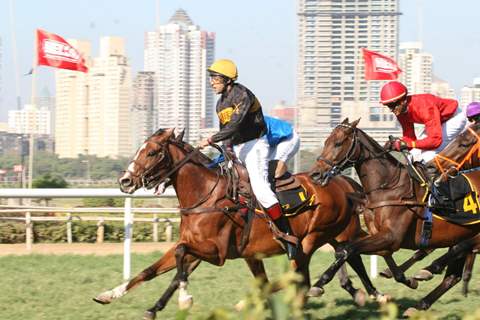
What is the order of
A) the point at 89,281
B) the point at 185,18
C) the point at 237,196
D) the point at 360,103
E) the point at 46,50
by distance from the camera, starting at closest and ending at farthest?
1. the point at 237,196
2. the point at 89,281
3. the point at 46,50
4. the point at 360,103
5. the point at 185,18

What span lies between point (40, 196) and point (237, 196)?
3.49 meters

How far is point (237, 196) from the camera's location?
6914 mm

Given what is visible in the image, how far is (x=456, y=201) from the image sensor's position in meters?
6.97

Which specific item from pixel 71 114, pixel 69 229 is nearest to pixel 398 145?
pixel 69 229

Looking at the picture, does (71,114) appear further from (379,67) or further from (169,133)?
(169,133)

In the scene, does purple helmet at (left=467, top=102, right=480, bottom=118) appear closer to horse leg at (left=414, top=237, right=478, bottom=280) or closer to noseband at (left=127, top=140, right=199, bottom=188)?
horse leg at (left=414, top=237, right=478, bottom=280)

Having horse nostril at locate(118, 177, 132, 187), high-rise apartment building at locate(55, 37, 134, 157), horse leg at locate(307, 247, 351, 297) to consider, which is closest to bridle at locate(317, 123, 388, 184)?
horse leg at locate(307, 247, 351, 297)

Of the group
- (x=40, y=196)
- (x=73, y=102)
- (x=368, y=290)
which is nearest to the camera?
(x=368, y=290)

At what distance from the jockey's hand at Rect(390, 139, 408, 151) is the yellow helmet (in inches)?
49.4

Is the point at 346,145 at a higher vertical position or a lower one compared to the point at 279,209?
higher

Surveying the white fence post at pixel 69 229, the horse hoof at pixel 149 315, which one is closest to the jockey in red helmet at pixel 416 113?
the horse hoof at pixel 149 315

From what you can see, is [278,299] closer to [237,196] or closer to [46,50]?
[237,196]

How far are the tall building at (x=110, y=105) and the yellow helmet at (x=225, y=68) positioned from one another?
66.1 m

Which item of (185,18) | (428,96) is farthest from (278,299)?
(185,18)
